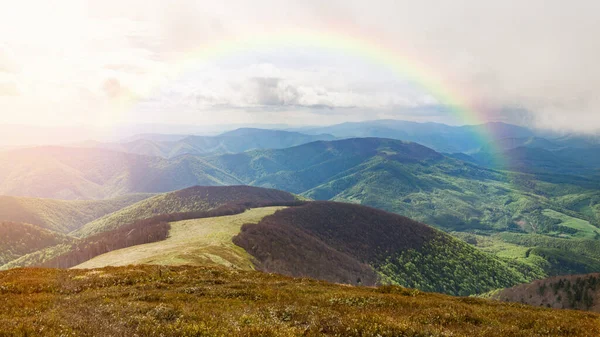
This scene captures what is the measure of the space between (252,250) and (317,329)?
15346cm

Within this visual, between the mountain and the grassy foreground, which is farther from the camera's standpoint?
the mountain

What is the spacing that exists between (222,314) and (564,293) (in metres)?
207

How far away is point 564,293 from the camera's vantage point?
163m

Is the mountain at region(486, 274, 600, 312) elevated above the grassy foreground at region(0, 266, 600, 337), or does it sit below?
below

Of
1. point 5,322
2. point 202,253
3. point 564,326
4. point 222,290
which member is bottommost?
point 202,253

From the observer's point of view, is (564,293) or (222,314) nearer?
(222,314)

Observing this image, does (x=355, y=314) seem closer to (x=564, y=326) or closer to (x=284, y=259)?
(x=564, y=326)

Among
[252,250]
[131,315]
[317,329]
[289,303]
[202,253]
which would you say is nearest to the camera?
[317,329]

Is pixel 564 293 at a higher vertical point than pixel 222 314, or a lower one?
lower

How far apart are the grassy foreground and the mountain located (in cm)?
16636

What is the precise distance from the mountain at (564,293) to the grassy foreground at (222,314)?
16636cm

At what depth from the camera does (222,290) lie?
3350cm

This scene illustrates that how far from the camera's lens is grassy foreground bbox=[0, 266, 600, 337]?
18.5 meters

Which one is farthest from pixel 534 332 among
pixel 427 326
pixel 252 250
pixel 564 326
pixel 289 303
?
pixel 252 250
